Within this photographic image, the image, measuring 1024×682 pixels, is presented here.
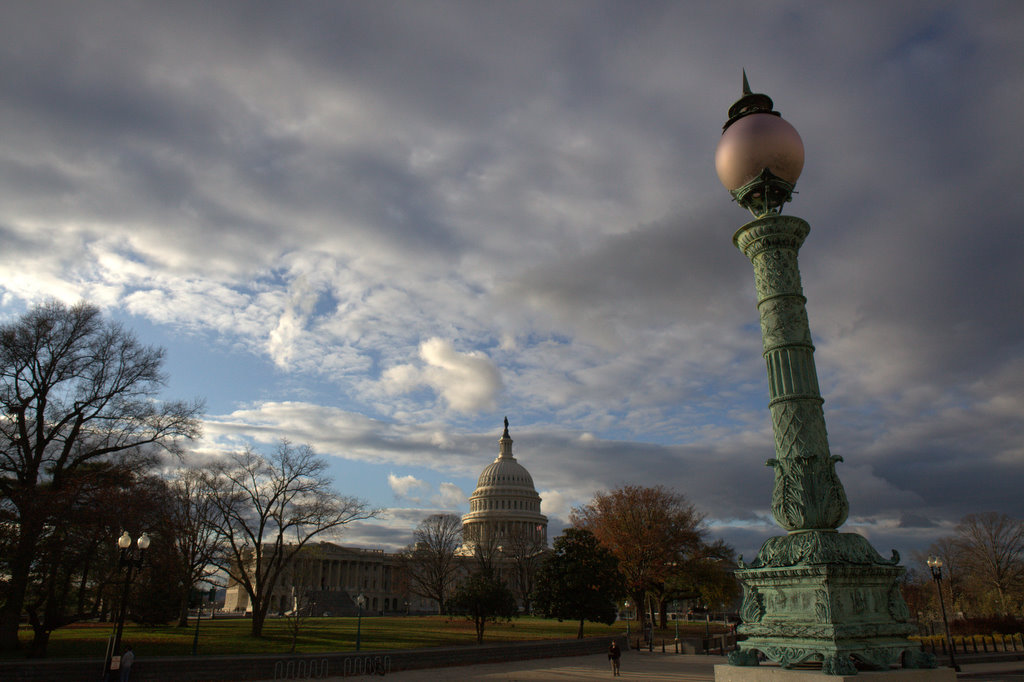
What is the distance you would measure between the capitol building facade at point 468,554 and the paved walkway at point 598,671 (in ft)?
192

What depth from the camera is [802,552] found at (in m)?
9.59

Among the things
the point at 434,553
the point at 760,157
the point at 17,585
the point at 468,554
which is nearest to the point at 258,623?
the point at 17,585

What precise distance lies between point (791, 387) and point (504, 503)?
13214 cm

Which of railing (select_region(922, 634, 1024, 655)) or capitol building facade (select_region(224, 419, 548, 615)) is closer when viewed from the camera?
railing (select_region(922, 634, 1024, 655))

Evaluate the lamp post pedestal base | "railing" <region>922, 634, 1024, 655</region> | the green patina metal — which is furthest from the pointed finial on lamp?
"railing" <region>922, 634, 1024, 655</region>

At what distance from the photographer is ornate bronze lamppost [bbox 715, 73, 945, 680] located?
29.8ft

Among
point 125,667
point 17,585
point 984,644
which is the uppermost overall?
point 17,585

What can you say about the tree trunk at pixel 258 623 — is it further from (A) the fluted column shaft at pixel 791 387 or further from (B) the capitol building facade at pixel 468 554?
(B) the capitol building facade at pixel 468 554

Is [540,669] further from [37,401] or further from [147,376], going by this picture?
[37,401]

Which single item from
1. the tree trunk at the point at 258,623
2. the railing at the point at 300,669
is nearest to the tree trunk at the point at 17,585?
the railing at the point at 300,669

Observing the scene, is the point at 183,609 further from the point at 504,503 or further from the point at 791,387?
the point at 504,503

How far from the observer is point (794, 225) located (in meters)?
11.3

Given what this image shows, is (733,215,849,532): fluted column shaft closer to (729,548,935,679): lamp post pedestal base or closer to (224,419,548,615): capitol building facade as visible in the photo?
(729,548,935,679): lamp post pedestal base

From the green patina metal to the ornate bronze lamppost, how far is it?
0.7 inches
